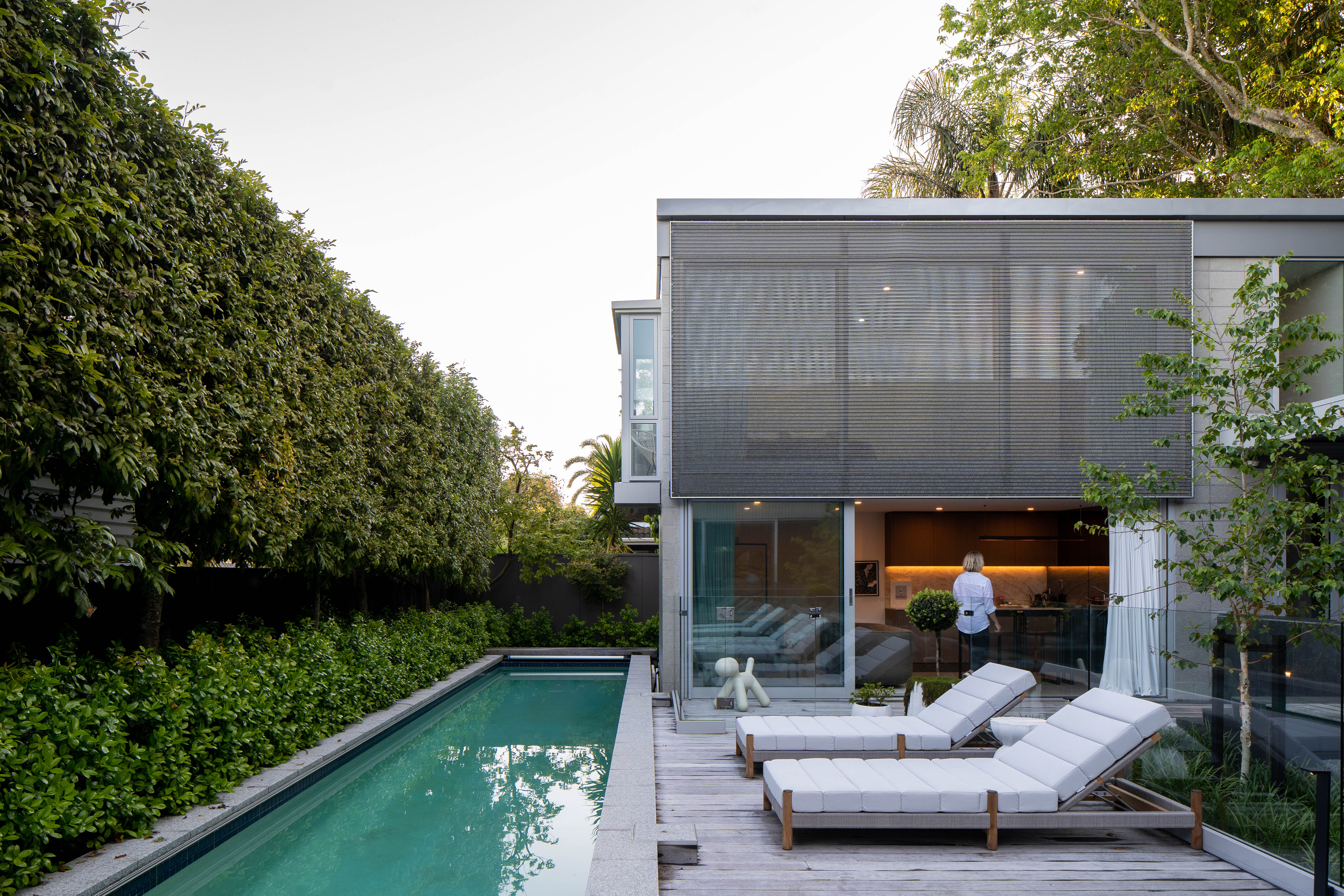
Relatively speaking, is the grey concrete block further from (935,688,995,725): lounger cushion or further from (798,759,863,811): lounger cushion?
(935,688,995,725): lounger cushion

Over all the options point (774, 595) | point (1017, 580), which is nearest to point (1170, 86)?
point (1017, 580)

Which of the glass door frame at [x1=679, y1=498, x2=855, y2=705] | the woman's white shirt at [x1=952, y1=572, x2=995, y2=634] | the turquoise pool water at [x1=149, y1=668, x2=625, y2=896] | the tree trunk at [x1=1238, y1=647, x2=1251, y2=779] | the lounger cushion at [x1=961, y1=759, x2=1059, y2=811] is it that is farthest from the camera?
the woman's white shirt at [x1=952, y1=572, x2=995, y2=634]

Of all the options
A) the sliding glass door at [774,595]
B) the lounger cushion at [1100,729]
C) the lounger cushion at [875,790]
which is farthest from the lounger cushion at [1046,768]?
the sliding glass door at [774,595]

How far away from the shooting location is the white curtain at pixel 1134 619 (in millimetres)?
6434

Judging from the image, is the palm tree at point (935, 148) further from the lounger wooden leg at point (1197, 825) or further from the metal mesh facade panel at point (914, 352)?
the lounger wooden leg at point (1197, 825)

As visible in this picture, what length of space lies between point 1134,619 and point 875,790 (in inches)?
184

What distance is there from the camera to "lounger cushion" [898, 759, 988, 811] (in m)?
5.18

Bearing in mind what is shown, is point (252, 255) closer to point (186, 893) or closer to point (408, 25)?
point (186, 893)

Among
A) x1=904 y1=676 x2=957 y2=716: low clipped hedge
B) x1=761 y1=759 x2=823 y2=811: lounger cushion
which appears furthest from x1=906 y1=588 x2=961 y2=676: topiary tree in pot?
x1=761 y1=759 x2=823 y2=811: lounger cushion

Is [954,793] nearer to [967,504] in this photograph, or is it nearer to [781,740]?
[781,740]

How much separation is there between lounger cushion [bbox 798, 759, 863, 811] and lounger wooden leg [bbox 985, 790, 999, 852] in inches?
30.4

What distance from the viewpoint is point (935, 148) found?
22.6 metres

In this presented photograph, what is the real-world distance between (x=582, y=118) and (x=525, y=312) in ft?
45.7

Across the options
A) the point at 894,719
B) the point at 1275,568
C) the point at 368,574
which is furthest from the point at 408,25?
the point at 1275,568
